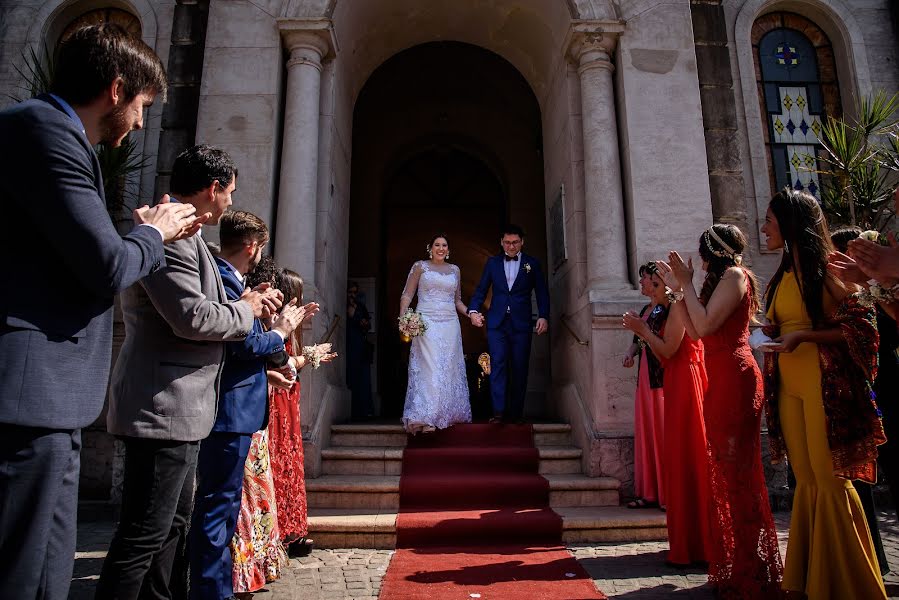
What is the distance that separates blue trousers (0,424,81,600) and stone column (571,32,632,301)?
5250 millimetres

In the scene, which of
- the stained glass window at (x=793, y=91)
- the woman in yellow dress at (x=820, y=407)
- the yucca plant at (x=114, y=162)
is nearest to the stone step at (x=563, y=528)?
the woman in yellow dress at (x=820, y=407)

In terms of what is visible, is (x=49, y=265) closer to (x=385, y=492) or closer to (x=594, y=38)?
(x=385, y=492)

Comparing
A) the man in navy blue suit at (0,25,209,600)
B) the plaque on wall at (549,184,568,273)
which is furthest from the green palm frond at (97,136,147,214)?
the man in navy blue suit at (0,25,209,600)

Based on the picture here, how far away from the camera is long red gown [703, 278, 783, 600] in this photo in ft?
11.0

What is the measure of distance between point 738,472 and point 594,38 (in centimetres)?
525

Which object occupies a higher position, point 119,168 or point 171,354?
point 119,168

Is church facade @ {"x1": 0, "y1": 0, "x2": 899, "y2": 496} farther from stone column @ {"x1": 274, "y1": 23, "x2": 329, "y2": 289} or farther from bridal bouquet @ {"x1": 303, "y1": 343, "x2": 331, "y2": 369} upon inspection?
bridal bouquet @ {"x1": 303, "y1": 343, "x2": 331, "y2": 369}

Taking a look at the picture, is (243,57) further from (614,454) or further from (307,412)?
(614,454)

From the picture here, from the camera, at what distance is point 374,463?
586 centimetres

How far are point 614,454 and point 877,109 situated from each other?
454 cm

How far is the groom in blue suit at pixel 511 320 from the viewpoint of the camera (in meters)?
6.81

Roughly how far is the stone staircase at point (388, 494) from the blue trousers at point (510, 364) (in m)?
0.44

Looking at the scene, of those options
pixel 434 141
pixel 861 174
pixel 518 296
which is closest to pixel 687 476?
pixel 518 296

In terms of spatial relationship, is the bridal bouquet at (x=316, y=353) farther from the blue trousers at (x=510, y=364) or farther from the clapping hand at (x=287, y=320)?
the blue trousers at (x=510, y=364)
